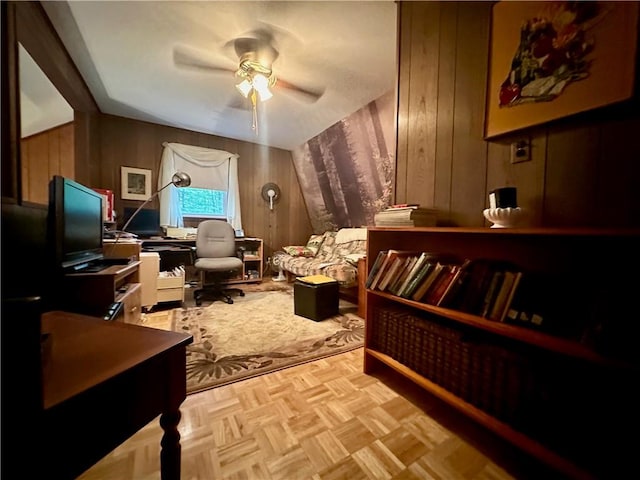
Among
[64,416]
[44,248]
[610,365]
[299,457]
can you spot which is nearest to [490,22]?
[610,365]

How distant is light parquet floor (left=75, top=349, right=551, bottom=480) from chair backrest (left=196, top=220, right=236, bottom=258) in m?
2.04

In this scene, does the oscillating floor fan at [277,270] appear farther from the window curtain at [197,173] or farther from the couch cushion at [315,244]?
the window curtain at [197,173]

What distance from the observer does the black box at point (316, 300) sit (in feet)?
8.09

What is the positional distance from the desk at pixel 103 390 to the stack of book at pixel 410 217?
1.15m

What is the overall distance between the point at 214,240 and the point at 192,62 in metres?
1.84

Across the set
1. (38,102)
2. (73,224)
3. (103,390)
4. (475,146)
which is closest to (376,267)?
(475,146)

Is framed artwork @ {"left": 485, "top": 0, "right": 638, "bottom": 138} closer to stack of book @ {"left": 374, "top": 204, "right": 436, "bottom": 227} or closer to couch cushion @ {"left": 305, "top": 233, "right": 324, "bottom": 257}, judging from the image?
stack of book @ {"left": 374, "top": 204, "right": 436, "bottom": 227}

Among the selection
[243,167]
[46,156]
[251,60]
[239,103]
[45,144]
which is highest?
[239,103]

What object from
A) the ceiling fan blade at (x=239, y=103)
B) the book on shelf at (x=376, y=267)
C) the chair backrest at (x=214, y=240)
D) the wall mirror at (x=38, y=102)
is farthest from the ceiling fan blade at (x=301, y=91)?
the book on shelf at (x=376, y=267)

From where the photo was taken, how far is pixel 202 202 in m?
4.13

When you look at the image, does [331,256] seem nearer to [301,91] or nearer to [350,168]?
[350,168]

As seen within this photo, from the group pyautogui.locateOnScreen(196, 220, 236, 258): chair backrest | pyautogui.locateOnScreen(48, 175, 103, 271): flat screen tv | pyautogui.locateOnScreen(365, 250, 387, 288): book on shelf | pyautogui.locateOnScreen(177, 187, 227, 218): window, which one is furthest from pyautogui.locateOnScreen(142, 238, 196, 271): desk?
pyautogui.locateOnScreen(365, 250, 387, 288): book on shelf

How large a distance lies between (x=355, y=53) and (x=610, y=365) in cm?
236

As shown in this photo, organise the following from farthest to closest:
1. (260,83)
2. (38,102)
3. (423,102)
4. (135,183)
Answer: (135,183)
(38,102)
(260,83)
(423,102)
